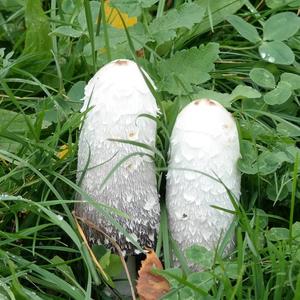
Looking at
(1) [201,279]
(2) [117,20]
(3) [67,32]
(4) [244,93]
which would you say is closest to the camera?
(1) [201,279]

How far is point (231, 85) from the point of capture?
7.40 ft

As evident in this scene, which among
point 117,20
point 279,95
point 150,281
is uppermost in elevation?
point 117,20

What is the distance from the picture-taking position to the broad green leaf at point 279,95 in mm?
2023

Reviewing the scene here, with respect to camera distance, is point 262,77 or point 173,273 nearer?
point 173,273

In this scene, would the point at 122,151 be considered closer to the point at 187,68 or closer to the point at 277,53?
the point at 187,68

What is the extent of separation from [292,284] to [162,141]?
512mm

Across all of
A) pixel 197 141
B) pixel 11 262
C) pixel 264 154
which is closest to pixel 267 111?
pixel 264 154

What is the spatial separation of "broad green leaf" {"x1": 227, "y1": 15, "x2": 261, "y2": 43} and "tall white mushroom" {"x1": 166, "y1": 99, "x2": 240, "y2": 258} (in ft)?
1.82

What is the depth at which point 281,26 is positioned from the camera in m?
2.21

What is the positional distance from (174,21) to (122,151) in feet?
1.67

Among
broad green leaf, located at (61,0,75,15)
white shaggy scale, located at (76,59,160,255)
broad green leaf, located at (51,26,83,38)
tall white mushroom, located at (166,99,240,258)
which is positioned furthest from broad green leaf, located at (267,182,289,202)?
broad green leaf, located at (61,0,75,15)

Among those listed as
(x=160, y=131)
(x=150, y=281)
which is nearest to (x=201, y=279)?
(x=150, y=281)

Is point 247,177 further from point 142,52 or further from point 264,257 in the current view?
point 142,52

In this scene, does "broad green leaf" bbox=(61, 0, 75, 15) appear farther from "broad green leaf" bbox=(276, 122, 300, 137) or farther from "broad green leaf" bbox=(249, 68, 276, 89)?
"broad green leaf" bbox=(276, 122, 300, 137)
